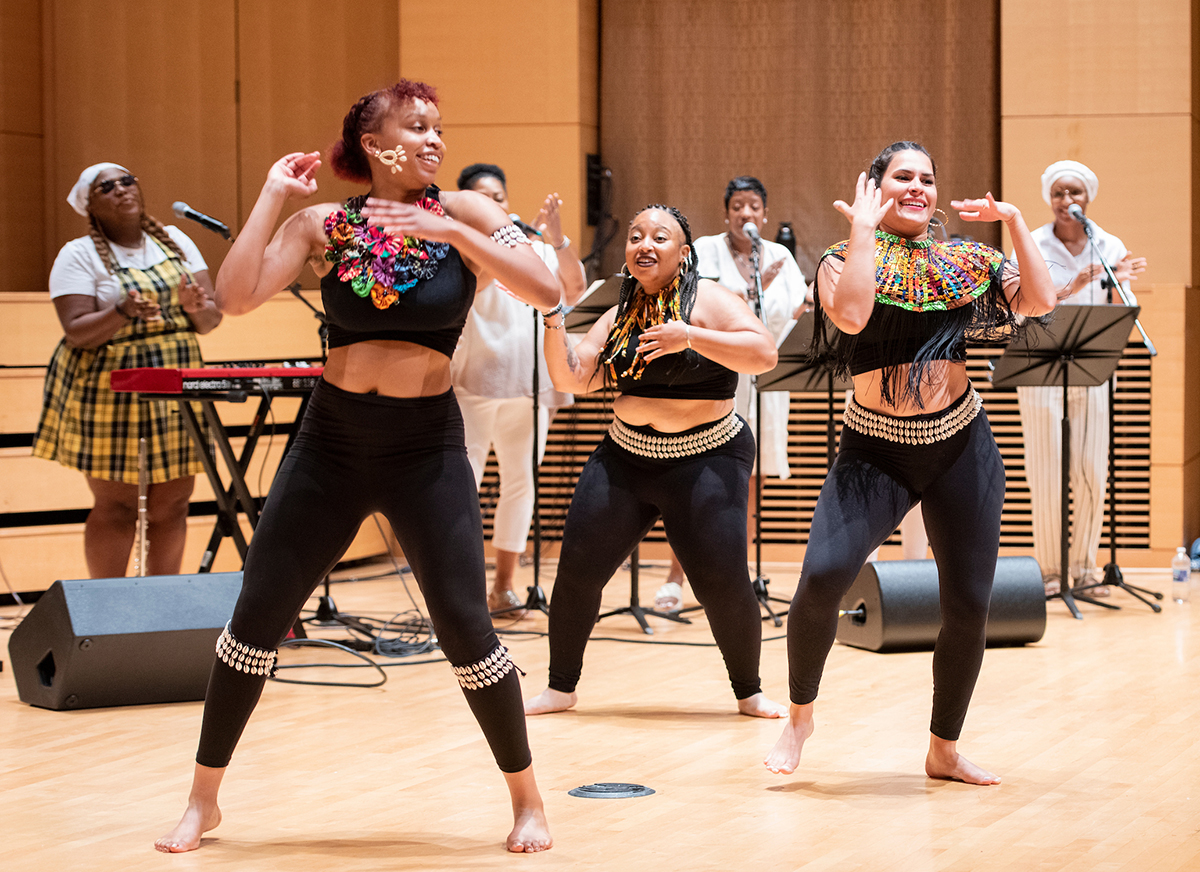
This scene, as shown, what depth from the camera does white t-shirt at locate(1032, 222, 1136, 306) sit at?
714 cm

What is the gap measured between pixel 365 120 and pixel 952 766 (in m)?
2.27

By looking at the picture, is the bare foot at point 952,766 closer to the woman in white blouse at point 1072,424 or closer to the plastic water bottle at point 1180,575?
the woman in white blouse at point 1072,424

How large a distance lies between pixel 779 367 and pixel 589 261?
2.67 metres

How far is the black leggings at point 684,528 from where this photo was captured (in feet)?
15.7

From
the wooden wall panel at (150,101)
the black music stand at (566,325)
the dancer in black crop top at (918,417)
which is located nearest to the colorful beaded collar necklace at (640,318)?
the black music stand at (566,325)

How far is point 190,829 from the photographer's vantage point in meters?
3.45

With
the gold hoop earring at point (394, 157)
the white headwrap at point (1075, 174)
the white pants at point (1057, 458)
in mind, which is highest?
the white headwrap at point (1075, 174)

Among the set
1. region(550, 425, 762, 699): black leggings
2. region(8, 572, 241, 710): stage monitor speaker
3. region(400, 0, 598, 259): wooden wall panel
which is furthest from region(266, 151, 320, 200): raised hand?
region(400, 0, 598, 259): wooden wall panel

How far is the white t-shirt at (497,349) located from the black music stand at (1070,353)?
2109 millimetres

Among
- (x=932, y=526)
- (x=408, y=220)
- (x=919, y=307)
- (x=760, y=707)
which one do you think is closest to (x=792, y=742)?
(x=932, y=526)

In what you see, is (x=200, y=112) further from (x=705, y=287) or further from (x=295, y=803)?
(x=295, y=803)

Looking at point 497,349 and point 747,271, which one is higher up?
point 747,271

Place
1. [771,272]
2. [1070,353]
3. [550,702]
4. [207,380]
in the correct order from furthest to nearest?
[771,272] < [1070,353] < [207,380] < [550,702]

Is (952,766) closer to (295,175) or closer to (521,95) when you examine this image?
(295,175)
